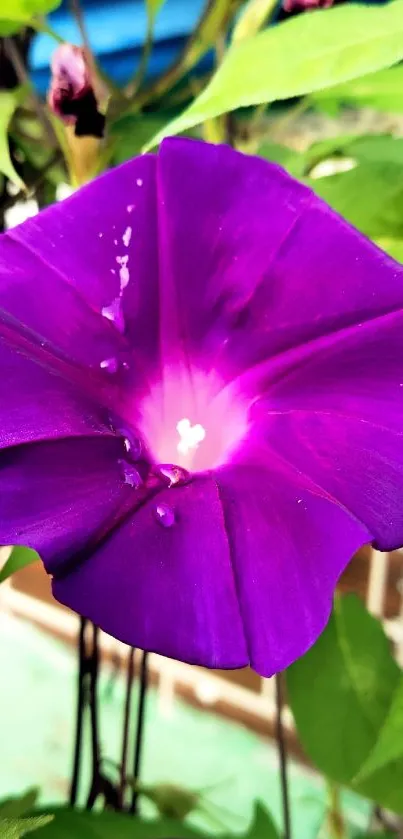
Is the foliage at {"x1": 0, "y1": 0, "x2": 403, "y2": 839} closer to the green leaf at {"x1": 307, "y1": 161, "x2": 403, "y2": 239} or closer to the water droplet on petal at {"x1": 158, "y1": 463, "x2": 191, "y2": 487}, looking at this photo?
the green leaf at {"x1": 307, "y1": 161, "x2": 403, "y2": 239}

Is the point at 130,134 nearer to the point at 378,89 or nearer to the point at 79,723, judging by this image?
the point at 378,89

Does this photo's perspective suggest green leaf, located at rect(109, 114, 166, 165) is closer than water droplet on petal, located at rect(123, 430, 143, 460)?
No

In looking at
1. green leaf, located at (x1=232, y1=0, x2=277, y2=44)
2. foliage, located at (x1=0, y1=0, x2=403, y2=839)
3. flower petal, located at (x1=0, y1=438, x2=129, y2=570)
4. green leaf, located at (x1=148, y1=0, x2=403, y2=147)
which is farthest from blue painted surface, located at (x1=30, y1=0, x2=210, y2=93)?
flower petal, located at (x1=0, y1=438, x2=129, y2=570)

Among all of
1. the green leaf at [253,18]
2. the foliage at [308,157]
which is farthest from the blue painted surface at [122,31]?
the green leaf at [253,18]

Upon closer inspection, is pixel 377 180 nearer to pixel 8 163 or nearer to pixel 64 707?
pixel 8 163

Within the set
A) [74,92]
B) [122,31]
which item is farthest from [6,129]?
[122,31]
